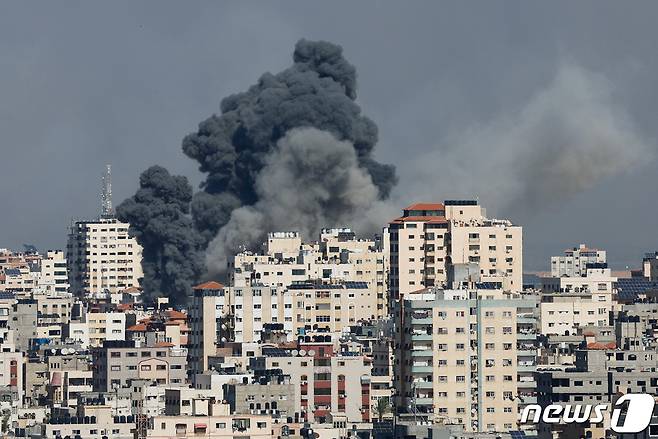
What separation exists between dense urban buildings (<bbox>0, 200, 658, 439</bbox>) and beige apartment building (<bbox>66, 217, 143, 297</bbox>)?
0.48 ft

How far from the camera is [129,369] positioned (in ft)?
409

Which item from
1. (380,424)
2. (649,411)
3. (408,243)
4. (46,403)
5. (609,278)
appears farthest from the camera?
(609,278)

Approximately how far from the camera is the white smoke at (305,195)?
165m

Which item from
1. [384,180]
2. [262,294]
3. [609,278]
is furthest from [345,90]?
[262,294]

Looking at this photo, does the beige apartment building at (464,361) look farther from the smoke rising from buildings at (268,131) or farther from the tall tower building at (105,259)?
the tall tower building at (105,259)

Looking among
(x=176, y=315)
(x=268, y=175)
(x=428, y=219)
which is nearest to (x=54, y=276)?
(x=268, y=175)

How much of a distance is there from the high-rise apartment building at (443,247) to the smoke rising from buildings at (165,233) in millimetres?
20445

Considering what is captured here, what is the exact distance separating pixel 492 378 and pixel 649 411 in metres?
25.5

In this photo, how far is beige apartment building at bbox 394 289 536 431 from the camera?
3848 inches

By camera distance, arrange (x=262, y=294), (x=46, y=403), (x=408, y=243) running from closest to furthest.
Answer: (x=46, y=403) → (x=262, y=294) → (x=408, y=243)

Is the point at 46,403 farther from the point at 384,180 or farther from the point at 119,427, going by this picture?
the point at 384,180

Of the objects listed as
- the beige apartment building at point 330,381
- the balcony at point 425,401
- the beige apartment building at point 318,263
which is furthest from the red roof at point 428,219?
the balcony at point 425,401

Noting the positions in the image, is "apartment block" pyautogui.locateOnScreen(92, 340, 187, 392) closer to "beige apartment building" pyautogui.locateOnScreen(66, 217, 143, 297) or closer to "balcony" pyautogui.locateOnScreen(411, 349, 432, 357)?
"balcony" pyautogui.locateOnScreen(411, 349, 432, 357)

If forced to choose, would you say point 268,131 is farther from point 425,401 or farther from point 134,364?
point 425,401
